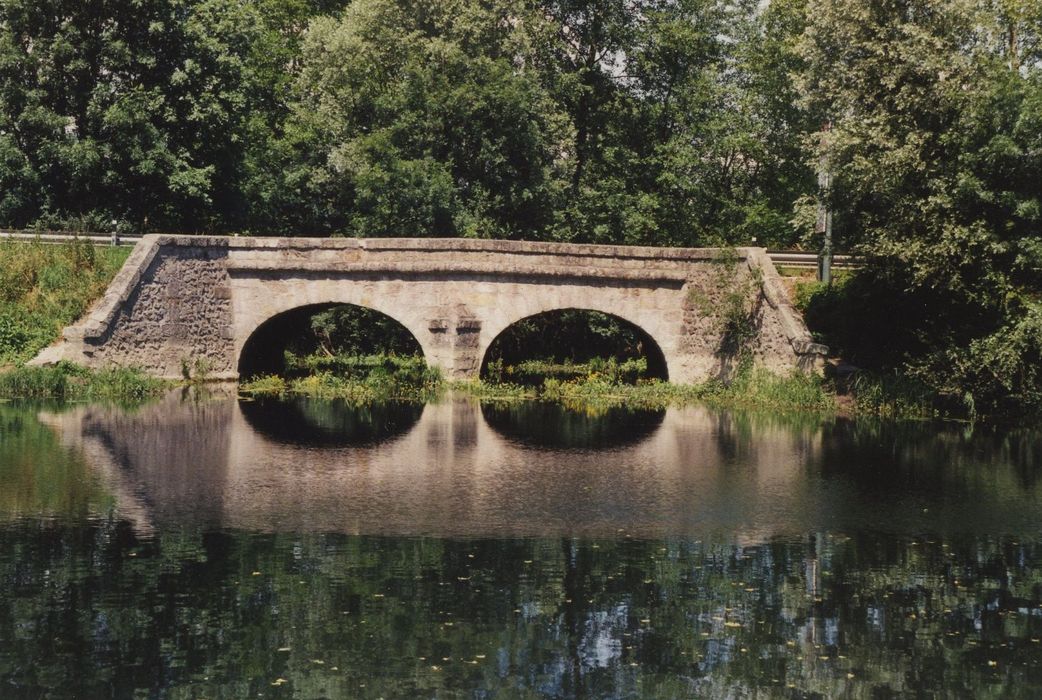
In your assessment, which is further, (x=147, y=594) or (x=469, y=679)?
(x=147, y=594)

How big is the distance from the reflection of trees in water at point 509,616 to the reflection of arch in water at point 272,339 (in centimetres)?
1819

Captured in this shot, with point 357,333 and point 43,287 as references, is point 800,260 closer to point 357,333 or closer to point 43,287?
point 357,333

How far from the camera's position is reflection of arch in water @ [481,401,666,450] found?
27.4 meters

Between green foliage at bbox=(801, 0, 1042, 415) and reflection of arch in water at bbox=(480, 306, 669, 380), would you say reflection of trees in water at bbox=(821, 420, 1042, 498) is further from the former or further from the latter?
reflection of arch in water at bbox=(480, 306, 669, 380)

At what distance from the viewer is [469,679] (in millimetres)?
12945

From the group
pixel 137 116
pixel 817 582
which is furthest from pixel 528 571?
pixel 137 116

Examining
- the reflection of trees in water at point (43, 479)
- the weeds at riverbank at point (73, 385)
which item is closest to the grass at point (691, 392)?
the weeds at riverbank at point (73, 385)

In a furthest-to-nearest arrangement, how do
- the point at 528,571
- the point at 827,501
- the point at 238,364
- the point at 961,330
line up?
the point at 238,364 → the point at 961,330 → the point at 827,501 → the point at 528,571

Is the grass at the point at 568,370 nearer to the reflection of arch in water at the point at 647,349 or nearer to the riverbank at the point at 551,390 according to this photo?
the reflection of arch in water at the point at 647,349

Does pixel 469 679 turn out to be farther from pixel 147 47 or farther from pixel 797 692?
pixel 147 47

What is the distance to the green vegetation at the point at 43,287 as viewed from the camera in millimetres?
33812

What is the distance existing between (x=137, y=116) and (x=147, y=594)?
2550 cm

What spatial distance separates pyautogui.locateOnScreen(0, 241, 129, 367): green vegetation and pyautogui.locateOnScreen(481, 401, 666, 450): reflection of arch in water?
1007 centimetres

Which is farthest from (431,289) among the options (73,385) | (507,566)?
(507,566)
